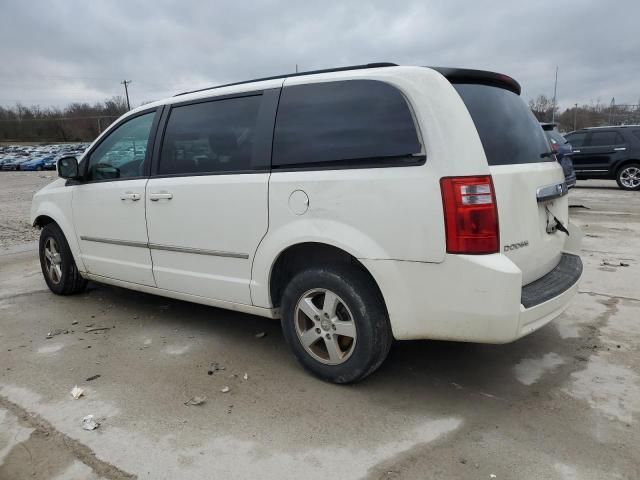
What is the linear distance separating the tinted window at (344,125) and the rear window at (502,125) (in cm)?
41

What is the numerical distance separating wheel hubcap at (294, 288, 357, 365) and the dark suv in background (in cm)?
1340

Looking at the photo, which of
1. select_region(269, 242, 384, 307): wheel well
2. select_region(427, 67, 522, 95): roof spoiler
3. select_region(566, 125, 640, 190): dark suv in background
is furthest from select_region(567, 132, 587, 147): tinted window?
select_region(269, 242, 384, 307): wheel well

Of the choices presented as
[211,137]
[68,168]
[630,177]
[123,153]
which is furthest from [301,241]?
[630,177]

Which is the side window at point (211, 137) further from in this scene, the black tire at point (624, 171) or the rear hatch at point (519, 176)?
the black tire at point (624, 171)

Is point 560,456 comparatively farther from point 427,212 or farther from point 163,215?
point 163,215

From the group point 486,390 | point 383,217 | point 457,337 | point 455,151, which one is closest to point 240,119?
point 383,217

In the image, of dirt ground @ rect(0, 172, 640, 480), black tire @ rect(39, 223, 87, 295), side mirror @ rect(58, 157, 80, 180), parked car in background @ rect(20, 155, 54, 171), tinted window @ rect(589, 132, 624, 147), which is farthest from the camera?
parked car in background @ rect(20, 155, 54, 171)

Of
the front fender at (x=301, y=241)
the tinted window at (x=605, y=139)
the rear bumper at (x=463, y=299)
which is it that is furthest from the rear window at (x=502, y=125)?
the tinted window at (x=605, y=139)

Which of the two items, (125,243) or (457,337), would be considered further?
(125,243)

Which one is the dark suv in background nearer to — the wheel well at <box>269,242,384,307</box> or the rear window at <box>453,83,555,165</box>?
the rear window at <box>453,83,555,165</box>

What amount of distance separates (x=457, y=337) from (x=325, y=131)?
1.41m

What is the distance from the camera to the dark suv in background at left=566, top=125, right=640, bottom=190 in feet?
45.4

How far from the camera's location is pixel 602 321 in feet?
13.6

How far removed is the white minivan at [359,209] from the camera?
2.64 metres
